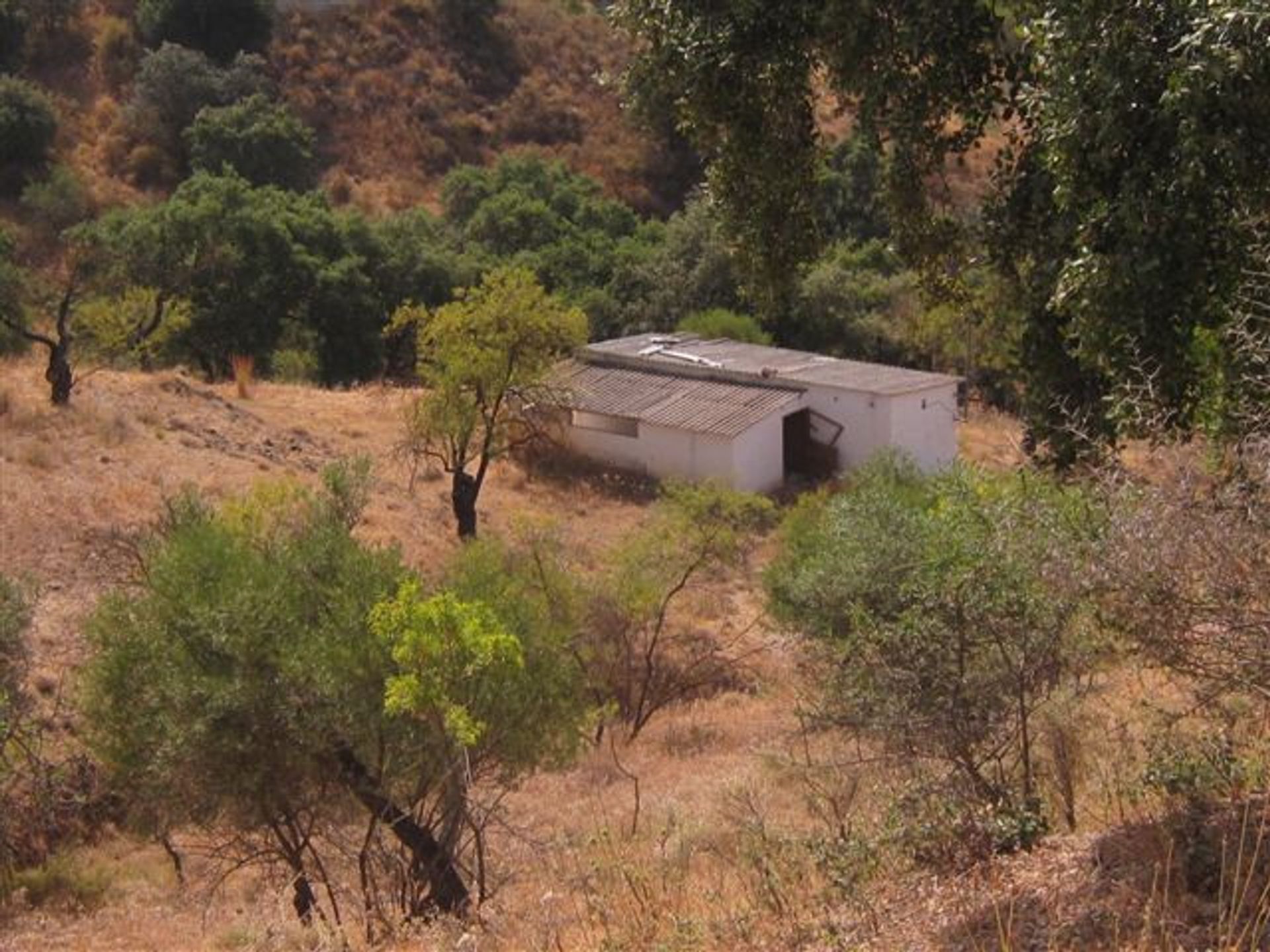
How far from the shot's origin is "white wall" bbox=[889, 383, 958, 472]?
31.2 metres

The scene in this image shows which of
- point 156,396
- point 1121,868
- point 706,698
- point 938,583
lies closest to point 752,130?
point 938,583

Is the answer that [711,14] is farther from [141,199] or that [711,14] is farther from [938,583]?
[141,199]

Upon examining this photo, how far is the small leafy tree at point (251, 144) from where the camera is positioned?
44094 mm

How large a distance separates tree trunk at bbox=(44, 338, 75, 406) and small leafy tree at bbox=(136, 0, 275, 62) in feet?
91.5

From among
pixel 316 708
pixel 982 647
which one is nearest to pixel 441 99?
pixel 316 708

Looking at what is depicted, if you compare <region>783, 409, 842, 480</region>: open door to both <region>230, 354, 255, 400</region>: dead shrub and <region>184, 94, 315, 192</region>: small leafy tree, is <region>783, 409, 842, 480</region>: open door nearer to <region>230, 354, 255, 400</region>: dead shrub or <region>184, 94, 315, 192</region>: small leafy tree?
<region>230, 354, 255, 400</region>: dead shrub

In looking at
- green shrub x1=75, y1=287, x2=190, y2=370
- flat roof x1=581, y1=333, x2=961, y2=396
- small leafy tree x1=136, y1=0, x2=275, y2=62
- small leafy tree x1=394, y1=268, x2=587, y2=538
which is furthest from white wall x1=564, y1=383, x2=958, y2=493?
small leafy tree x1=136, y1=0, x2=275, y2=62

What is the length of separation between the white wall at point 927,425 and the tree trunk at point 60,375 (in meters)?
15.8

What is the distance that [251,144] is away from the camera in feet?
145

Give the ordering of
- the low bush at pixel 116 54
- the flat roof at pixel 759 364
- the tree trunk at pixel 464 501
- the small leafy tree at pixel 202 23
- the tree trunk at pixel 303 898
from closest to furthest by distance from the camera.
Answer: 1. the tree trunk at pixel 303 898
2. the tree trunk at pixel 464 501
3. the flat roof at pixel 759 364
4. the low bush at pixel 116 54
5. the small leafy tree at pixel 202 23

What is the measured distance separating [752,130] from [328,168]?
42785 millimetres

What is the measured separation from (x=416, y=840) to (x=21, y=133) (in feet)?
126

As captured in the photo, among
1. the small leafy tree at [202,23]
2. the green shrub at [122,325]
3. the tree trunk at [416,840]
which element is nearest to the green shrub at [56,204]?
the small leafy tree at [202,23]

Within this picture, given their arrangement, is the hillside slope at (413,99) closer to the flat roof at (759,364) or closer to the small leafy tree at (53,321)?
the flat roof at (759,364)
